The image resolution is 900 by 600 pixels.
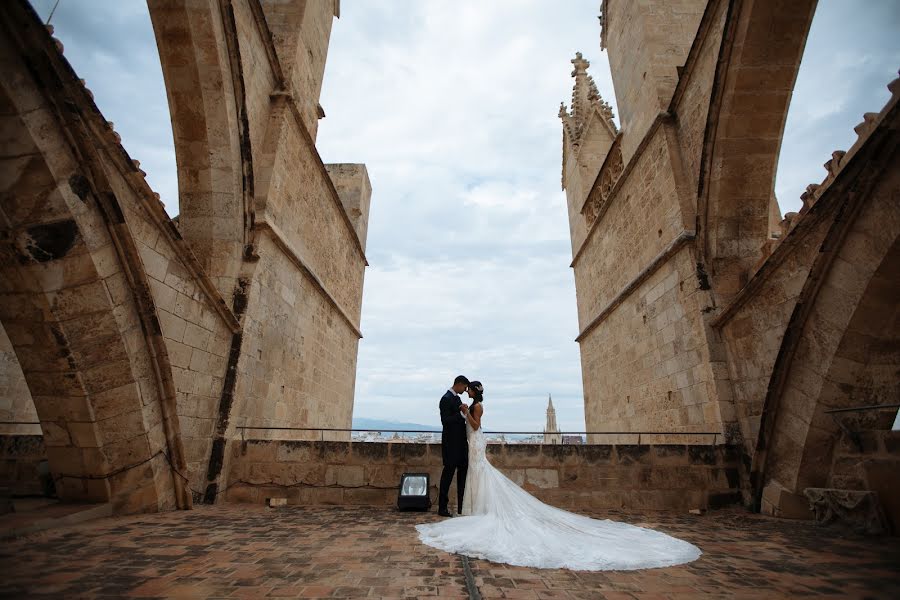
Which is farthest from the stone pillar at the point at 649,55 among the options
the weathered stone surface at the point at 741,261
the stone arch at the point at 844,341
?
the stone arch at the point at 844,341

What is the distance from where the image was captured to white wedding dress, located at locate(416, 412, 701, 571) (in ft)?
8.46

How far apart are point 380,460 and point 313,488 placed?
2.71 feet

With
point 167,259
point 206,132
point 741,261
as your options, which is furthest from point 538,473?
point 206,132

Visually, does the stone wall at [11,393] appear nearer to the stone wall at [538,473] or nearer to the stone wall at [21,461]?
the stone wall at [21,461]

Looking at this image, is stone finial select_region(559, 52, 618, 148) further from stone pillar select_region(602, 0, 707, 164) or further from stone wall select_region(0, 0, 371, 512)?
stone wall select_region(0, 0, 371, 512)

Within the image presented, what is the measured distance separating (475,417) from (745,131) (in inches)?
203

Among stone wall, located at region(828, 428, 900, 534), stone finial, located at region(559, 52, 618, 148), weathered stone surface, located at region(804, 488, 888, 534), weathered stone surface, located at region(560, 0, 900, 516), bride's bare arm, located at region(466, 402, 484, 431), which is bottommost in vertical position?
weathered stone surface, located at region(804, 488, 888, 534)

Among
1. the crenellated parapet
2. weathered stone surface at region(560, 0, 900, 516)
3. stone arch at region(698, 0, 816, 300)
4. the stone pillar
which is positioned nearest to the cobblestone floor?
weathered stone surface at region(560, 0, 900, 516)

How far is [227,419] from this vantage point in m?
4.86

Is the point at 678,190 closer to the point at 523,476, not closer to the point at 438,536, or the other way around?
the point at 523,476

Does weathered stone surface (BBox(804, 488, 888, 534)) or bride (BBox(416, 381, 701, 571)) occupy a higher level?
weathered stone surface (BBox(804, 488, 888, 534))

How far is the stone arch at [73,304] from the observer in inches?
119

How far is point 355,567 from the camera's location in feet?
7.91

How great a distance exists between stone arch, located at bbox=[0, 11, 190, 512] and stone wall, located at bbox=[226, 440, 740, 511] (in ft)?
3.65
